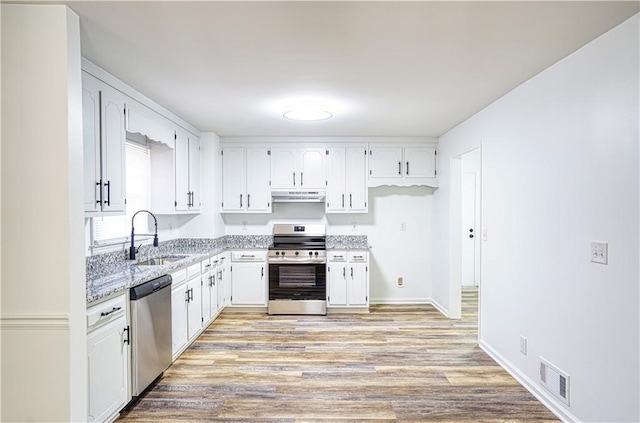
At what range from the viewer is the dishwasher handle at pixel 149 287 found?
2.47 metres

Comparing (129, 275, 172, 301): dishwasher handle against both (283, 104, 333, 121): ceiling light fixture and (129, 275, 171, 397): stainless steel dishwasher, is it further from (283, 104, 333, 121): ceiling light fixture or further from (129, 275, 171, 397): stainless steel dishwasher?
(283, 104, 333, 121): ceiling light fixture

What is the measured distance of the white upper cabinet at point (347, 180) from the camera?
4965 millimetres

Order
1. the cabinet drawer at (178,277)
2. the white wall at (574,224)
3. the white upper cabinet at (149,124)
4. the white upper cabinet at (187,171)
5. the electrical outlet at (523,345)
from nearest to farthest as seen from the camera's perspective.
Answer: the white wall at (574,224), the electrical outlet at (523,345), the white upper cabinet at (149,124), the cabinet drawer at (178,277), the white upper cabinet at (187,171)

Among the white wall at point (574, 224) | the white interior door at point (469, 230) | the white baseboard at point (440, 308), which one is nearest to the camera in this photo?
the white wall at point (574, 224)

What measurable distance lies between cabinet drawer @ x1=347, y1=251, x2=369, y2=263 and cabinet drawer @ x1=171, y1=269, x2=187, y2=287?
2.20m

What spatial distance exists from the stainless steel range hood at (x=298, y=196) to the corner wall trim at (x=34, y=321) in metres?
3.35

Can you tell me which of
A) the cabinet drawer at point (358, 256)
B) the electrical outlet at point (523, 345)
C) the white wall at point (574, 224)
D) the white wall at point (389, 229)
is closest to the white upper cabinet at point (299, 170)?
the white wall at point (389, 229)

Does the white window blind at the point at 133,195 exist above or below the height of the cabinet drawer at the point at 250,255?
above

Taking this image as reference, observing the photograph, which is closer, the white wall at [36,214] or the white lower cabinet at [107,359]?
the white wall at [36,214]

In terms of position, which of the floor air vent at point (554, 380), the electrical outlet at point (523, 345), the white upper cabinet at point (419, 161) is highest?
the white upper cabinet at point (419, 161)

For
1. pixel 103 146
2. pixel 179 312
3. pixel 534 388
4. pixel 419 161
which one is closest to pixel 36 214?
pixel 103 146

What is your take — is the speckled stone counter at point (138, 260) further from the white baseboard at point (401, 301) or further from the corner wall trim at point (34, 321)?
the white baseboard at point (401, 301)

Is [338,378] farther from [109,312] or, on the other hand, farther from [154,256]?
[154,256]

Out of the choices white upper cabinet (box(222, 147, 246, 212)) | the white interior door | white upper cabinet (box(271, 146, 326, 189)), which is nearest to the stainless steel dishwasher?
white upper cabinet (box(222, 147, 246, 212))
